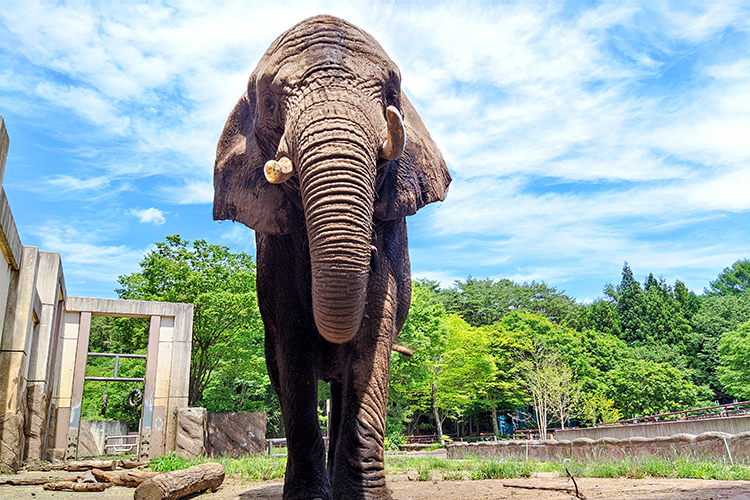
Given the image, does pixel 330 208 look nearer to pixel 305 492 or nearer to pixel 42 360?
pixel 305 492

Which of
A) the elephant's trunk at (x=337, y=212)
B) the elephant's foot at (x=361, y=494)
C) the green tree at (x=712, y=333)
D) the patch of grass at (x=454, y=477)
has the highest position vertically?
the green tree at (x=712, y=333)

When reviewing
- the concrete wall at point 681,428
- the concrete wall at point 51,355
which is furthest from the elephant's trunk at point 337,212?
the concrete wall at point 681,428

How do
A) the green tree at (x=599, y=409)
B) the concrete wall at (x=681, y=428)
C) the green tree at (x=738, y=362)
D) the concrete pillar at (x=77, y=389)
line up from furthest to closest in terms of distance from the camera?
the green tree at (x=599, y=409), the green tree at (x=738, y=362), the concrete pillar at (x=77, y=389), the concrete wall at (x=681, y=428)

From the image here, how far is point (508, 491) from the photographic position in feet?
20.1

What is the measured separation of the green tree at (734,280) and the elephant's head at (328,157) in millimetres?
84872

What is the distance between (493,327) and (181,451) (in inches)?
1404

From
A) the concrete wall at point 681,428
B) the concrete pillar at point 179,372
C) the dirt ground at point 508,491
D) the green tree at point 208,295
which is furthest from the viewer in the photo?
the green tree at point 208,295

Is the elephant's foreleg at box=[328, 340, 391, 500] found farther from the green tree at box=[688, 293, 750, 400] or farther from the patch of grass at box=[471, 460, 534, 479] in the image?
the green tree at box=[688, 293, 750, 400]

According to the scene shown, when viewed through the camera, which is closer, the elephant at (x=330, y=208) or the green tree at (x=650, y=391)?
the elephant at (x=330, y=208)

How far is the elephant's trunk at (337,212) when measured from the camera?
3.57 m

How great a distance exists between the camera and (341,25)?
4129 millimetres

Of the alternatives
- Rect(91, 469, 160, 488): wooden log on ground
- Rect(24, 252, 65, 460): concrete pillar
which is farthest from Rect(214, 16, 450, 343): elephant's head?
Rect(24, 252, 65, 460): concrete pillar

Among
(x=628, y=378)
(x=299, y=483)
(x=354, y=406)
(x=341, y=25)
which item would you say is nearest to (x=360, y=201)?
(x=341, y=25)

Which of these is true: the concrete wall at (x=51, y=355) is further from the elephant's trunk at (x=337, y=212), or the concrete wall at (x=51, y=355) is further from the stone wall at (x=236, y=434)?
the elephant's trunk at (x=337, y=212)
